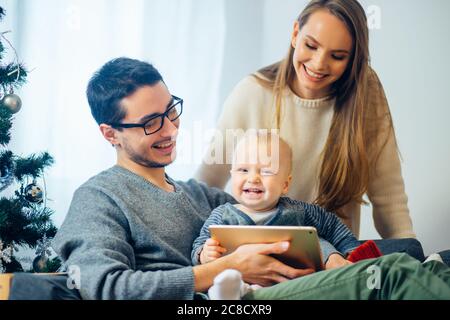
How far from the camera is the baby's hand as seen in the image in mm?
1780

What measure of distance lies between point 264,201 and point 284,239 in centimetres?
19

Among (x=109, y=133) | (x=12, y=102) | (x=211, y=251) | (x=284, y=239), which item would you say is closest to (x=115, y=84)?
(x=109, y=133)

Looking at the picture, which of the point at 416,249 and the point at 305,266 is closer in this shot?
the point at 305,266

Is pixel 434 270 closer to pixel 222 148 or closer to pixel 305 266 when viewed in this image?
pixel 305 266

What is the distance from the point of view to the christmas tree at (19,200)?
2043 mm

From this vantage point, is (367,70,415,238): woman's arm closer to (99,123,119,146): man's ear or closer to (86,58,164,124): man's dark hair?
(86,58,164,124): man's dark hair

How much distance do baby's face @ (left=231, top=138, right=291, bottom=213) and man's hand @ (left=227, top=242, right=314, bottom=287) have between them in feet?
0.58

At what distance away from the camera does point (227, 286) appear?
155 cm
